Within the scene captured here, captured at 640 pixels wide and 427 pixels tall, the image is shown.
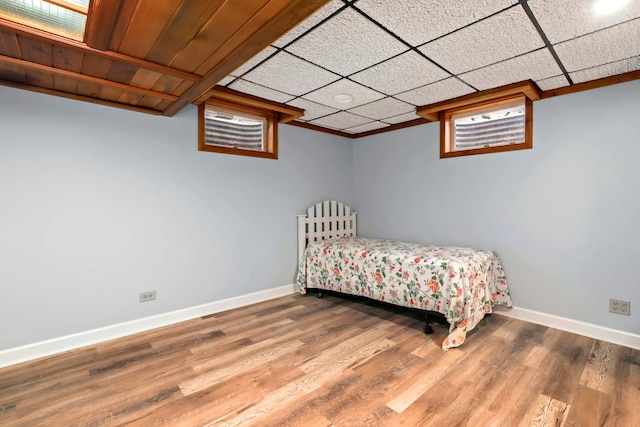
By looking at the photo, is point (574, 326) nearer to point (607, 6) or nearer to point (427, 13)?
point (607, 6)

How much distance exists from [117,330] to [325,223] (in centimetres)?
260

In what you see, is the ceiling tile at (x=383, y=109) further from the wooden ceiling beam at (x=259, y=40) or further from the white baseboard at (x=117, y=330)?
the white baseboard at (x=117, y=330)

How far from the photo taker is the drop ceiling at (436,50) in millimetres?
1719

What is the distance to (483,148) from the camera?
131 inches

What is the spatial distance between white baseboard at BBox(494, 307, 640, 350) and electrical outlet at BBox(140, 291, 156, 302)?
3487mm

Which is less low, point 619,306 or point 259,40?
point 259,40

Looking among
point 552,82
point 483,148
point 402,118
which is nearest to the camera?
point 552,82

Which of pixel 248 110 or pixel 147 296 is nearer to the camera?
pixel 147 296

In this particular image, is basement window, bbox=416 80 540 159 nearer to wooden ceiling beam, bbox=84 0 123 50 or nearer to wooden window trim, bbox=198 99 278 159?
wooden window trim, bbox=198 99 278 159

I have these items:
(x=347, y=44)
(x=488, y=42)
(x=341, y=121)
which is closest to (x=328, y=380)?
(x=347, y=44)

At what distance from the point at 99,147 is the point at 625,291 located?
181 inches

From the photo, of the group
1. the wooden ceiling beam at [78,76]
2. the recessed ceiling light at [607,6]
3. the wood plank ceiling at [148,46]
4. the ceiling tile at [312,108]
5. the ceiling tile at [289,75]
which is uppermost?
the ceiling tile at [312,108]

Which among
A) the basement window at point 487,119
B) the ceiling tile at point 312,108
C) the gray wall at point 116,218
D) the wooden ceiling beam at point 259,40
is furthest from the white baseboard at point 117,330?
the basement window at point 487,119

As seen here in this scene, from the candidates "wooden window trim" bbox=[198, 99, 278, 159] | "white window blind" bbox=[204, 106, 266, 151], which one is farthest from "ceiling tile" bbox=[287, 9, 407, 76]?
"white window blind" bbox=[204, 106, 266, 151]
